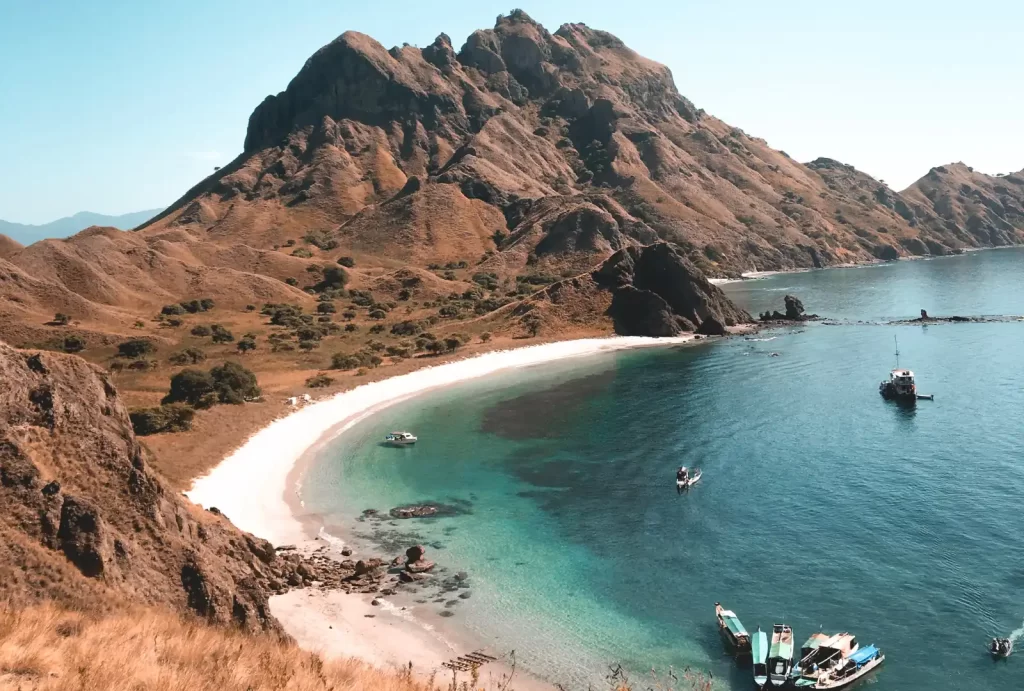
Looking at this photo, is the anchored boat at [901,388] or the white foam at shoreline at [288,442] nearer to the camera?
the white foam at shoreline at [288,442]

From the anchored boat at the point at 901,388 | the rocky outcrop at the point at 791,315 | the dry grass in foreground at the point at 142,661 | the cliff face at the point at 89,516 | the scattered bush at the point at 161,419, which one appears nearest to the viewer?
the dry grass in foreground at the point at 142,661

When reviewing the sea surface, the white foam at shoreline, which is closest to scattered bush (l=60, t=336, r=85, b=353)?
the white foam at shoreline

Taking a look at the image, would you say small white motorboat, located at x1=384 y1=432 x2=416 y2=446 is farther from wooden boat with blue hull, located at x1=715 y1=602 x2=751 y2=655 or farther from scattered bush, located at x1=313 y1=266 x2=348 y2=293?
scattered bush, located at x1=313 y1=266 x2=348 y2=293

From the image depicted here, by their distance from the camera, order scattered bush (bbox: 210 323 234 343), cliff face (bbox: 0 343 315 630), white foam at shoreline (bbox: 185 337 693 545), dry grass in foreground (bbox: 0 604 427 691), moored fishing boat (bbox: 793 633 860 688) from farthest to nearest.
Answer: scattered bush (bbox: 210 323 234 343) → white foam at shoreline (bbox: 185 337 693 545) → moored fishing boat (bbox: 793 633 860 688) → cliff face (bbox: 0 343 315 630) → dry grass in foreground (bbox: 0 604 427 691)

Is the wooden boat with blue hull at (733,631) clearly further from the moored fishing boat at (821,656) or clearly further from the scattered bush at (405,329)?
the scattered bush at (405,329)

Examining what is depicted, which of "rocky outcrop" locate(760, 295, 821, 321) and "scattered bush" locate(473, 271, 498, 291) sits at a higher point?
"scattered bush" locate(473, 271, 498, 291)

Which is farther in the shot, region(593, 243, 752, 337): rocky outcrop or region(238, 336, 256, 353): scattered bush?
region(593, 243, 752, 337): rocky outcrop

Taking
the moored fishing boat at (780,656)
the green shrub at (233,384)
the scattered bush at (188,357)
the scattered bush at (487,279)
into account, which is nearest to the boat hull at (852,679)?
the moored fishing boat at (780,656)

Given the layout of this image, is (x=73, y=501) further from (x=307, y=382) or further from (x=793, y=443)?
(x=307, y=382)
